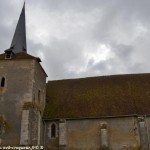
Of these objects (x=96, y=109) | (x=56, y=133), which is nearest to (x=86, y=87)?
(x=96, y=109)

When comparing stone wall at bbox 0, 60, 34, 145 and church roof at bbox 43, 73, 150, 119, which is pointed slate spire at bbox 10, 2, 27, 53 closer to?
stone wall at bbox 0, 60, 34, 145

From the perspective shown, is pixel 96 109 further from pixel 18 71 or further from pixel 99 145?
pixel 18 71

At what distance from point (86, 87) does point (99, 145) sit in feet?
23.3

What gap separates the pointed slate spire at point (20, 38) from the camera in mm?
28888

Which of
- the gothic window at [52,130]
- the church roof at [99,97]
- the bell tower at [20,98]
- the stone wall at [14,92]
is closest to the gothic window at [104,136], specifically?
the church roof at [99,97]

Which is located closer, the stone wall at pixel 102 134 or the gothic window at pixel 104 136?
the gothic window at pixel 104 136

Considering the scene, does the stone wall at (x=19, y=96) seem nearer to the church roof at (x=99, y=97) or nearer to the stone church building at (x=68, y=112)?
the stone church building at (x=68, y=112)

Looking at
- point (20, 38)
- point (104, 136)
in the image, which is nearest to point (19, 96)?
point (104, 136)

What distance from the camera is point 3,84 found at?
24391 mm

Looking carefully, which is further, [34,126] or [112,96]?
[112,96]

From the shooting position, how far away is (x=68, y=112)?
2528 cm

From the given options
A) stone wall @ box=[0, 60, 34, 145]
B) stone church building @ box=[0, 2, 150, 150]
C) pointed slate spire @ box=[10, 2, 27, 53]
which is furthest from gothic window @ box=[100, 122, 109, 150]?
pointed slate spire @ box=[10, 2, 27, 53]

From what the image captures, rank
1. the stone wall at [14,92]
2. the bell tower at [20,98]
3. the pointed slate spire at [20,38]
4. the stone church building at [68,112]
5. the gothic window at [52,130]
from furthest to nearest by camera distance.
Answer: the pointed slate spire at [20,38] < the gothic window at [52,130] < the stone church building at [68,112] < the stone wall at [14,92] < the bell tower at [20,98]

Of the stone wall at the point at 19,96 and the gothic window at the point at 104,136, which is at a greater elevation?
the stone wall at the point at 19,96
